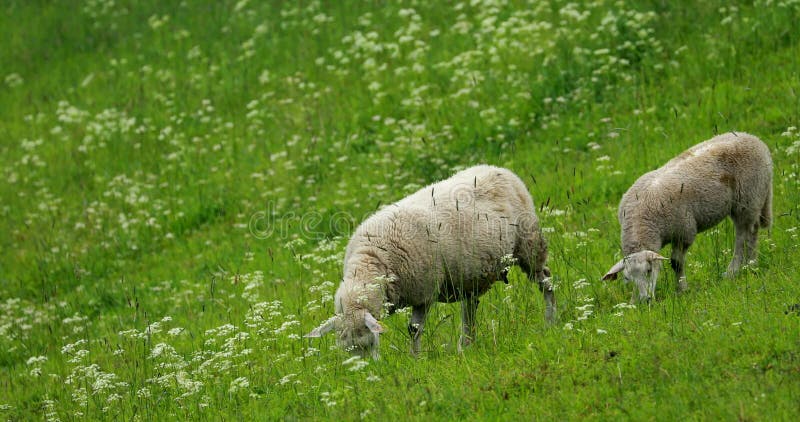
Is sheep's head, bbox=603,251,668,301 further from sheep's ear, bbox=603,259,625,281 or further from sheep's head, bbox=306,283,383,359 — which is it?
sheep's head, bbox=306,283,383,359

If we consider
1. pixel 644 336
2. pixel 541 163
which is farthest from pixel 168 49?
pixel 644 336

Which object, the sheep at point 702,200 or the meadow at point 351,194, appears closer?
the meadow at point 351,194

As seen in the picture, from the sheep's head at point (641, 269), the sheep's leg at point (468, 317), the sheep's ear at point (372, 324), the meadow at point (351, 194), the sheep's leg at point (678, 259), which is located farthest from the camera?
the sheep's leg at point (678, 259)

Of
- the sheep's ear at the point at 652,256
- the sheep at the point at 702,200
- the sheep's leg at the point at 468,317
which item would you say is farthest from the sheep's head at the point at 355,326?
the sheep's ear at the point at 652,256

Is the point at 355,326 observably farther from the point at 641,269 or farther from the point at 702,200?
the point at 702,200

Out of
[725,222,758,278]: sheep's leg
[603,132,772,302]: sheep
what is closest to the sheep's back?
[603,132,772,302]: sheep

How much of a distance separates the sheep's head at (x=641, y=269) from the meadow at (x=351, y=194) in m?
0.29

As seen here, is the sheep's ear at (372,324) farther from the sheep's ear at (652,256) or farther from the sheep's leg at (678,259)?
the sheep's leg at (678,259)

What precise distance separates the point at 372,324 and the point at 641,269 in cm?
235

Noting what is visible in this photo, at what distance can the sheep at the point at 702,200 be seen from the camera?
27.6 feet

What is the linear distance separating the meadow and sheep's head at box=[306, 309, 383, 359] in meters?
0.20

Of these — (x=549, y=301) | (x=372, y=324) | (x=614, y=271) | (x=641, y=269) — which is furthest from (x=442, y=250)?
(x=641, y=269)

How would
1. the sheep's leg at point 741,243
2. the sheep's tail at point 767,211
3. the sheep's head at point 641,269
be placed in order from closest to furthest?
the sheep's head at point 641,269 < the sheep's leg at point 741,243 < the sheep's tail at point 767,211

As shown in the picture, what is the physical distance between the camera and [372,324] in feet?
24.4
